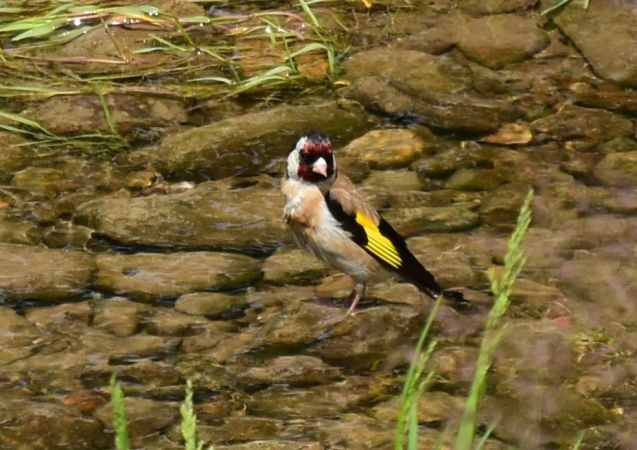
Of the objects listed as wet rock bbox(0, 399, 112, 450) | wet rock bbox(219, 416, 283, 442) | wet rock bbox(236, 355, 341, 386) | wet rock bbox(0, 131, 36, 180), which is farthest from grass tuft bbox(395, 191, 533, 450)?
wet rock bbox(0, 131, 36, 180)

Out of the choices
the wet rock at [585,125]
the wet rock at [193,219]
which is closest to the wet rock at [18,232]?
the wet rock at [193,219]

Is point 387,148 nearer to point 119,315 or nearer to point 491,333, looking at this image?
point 119,315

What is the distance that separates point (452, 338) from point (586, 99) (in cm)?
229

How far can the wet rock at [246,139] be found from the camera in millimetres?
6098

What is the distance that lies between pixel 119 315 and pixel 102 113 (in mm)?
1837

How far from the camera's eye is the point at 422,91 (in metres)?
6.79

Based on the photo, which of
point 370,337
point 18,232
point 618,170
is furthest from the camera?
point 618,170

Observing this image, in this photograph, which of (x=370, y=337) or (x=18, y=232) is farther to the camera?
(x=18, y=232)

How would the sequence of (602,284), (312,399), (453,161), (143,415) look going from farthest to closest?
(453,161) < (602,284) < (312,399) < (143,415)

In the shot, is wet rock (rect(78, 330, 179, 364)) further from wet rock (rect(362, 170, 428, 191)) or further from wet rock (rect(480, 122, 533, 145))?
wet rock (rect(480, 122, 533, 145))

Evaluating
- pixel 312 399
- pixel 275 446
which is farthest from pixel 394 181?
pixel 275 446

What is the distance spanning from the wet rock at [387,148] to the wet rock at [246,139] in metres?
0.10

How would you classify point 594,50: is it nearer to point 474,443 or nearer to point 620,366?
point 620,366

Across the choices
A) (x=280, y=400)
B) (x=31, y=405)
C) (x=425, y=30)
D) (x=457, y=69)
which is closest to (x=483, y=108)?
(x=457, y=69)
